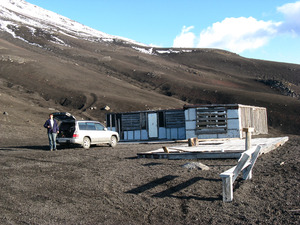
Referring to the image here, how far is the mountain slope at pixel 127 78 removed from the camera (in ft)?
158

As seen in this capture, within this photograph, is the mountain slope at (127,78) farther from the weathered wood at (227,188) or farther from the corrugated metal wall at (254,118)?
the weathered wood at (227,188)

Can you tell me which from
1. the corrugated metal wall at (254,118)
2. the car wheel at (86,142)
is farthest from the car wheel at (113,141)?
the corrugated metal wall at (254,118)

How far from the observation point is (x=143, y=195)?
780 centimetres

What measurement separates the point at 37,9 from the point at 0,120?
148260 mm

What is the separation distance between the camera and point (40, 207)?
6863 mm

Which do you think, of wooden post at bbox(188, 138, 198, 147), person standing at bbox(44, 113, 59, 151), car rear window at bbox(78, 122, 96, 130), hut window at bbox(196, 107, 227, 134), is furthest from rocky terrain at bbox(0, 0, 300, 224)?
hut window at bbox(196, 107, 227, 134)

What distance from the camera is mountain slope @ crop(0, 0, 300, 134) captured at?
48.0m

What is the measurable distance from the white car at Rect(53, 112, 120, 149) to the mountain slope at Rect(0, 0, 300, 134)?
74.5 feet

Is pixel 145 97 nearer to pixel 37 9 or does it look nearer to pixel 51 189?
pixel 51 189

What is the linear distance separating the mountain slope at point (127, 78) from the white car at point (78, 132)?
22.7 metres

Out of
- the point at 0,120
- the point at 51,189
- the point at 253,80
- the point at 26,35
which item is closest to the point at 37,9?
the point at 26,35

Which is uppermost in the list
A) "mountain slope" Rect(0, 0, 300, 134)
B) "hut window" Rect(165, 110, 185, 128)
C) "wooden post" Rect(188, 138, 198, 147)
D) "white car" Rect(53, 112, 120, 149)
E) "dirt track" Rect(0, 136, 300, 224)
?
"mountain slope" Rect(0, 0, 300, 134)

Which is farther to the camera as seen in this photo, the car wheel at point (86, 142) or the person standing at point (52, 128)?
the car wheel at point (86, 142)

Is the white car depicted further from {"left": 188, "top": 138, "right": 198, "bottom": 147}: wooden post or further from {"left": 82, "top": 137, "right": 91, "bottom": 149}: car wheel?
{"left": 188, "top": 138, "right": 198, "bottom": 147}: wooden post
